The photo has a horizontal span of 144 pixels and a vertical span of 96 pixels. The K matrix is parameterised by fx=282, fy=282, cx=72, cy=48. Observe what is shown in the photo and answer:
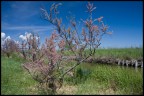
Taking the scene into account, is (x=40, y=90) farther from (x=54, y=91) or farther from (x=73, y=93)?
(x=73, y=93)

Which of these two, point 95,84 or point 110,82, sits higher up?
point 110,82

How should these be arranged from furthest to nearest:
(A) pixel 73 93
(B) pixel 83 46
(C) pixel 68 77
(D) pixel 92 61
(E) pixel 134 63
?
(D) pixel 92 61
(E) pixel 134 63
(C) pixel 68 77
(B) pixel 83 46
(A) pixel 73 93

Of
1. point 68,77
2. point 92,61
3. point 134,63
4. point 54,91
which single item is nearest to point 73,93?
point 54,91

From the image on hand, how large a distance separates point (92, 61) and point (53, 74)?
17.4m

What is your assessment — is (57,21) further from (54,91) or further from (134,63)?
(134,63)

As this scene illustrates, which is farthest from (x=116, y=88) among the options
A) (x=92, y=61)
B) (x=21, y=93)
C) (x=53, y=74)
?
(x=92, y=61)

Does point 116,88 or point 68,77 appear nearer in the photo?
point 116,88

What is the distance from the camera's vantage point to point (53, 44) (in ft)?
28.7

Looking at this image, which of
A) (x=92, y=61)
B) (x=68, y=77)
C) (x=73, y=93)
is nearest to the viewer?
(x=73, y=93)

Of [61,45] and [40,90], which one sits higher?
[61,45]

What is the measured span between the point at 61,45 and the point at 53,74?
97 cm

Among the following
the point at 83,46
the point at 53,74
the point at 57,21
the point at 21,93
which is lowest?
the point at 21,93

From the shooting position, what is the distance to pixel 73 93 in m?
8.71

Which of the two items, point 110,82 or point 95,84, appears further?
point 95,84
